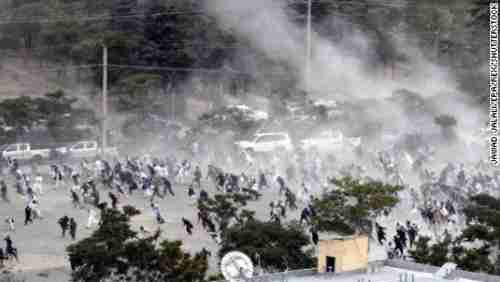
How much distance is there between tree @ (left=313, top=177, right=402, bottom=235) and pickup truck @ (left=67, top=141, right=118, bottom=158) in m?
13.9

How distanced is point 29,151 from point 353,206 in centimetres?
1588

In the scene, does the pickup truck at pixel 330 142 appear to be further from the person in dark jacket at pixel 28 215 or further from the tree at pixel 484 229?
the person in dark jacket at pixel 28 215

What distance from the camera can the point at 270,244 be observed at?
24953mm

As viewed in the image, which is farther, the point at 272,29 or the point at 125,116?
the point at 272,29

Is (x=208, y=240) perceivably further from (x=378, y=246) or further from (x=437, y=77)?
(x=437, y=77)

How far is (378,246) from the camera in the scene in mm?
27859

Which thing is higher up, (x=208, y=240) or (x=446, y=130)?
(x=446, y=130)

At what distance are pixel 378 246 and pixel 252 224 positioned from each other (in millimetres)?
3566

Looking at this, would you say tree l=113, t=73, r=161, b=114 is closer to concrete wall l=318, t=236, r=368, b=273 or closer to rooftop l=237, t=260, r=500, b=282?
rooftop l=237, t=260, r=500, b=282

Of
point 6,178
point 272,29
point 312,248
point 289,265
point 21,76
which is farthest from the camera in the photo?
point 272,29

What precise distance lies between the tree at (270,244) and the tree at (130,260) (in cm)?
180

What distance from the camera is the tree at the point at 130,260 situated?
2247cm

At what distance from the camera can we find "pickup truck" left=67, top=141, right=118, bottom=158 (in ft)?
135

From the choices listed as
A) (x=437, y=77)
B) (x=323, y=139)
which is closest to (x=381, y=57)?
(x=437, y=77)
